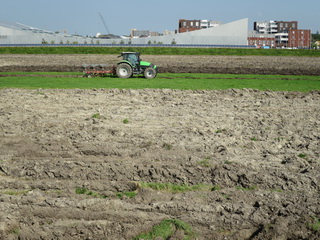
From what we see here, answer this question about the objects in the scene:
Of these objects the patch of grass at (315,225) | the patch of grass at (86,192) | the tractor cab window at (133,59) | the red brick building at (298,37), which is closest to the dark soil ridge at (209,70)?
the tractor cab window at (133,59)

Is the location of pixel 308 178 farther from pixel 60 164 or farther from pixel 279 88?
pixel 279 88

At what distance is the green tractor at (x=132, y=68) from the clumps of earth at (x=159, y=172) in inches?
493

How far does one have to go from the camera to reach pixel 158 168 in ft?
30.4

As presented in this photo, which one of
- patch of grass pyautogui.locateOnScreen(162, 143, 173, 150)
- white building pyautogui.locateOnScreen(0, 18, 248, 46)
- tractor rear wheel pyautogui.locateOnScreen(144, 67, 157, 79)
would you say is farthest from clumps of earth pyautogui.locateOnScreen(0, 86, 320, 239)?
white building pyautogui.locateOnScreen(0, 18, 248, 46)

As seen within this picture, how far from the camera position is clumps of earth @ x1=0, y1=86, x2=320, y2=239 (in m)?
6.84

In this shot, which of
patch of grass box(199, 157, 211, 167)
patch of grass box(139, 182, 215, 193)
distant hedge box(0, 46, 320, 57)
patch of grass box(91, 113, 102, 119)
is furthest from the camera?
distant hedge box(0, 46, 320, 57)

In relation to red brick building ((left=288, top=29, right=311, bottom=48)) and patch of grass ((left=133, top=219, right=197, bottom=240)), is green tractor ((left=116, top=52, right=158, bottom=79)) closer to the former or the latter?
patch of grass ((left=133, top=219, right=197, bottom=240))

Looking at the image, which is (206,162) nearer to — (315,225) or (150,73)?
(315,225)

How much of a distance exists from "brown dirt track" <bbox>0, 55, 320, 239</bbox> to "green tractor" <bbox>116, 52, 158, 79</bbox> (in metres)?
11.2

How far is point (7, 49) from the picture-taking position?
58.7 meters

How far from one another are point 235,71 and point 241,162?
26573 mm

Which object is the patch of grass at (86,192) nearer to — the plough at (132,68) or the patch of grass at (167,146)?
the patch of grass at (167,146)

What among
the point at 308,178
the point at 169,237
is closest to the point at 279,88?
the point at 308,178

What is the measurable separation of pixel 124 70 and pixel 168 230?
22.6 meters
